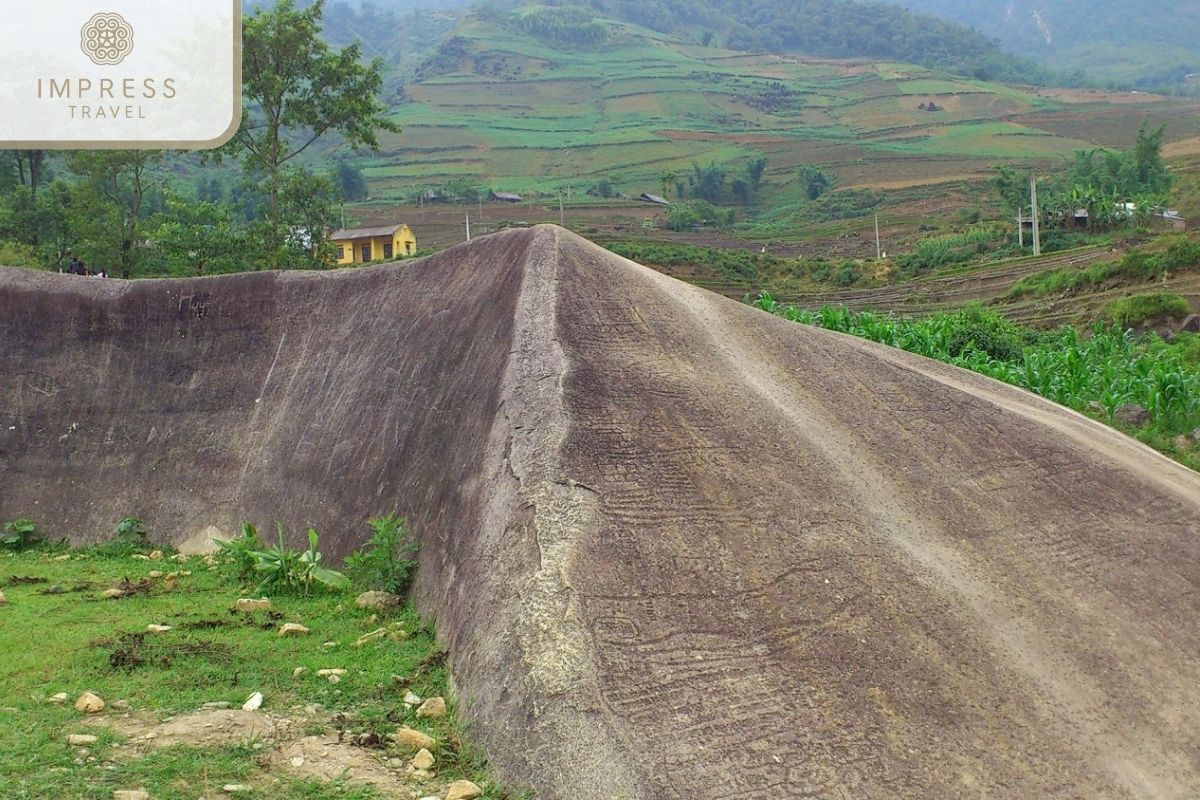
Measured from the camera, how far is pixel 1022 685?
5953 mm

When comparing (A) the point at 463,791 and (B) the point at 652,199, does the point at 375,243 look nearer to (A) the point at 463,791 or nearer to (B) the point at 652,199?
(B) the point at 652,199

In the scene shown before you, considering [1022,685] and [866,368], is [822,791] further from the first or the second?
[866,368]

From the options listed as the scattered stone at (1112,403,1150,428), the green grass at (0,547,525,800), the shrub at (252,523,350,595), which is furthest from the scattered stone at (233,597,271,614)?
the scattered stone at (1112,403,1150,428)

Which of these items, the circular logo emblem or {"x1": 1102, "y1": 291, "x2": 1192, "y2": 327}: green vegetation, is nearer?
the circular logo emblem

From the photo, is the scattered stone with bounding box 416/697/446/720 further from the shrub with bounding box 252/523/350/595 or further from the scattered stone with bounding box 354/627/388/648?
the shrub with bounding box 252/523/350/595

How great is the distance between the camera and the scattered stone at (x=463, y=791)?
16.8 ft

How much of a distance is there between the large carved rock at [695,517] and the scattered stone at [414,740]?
0.26 m

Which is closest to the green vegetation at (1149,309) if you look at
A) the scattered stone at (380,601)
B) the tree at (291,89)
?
the tree at (291,89)

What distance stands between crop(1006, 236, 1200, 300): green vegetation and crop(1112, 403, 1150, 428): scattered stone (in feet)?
58.5

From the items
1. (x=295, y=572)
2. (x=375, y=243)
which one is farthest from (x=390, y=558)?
(x=375, y=243)

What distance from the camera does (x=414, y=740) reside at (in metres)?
5.64

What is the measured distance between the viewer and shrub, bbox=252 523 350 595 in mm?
8227

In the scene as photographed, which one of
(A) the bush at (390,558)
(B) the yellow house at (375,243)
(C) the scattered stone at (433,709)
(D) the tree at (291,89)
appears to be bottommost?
(C) the scattered stone at (433,709)

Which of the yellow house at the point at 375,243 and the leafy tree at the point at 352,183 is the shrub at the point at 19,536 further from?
the leafy tree at the point at 352,183
